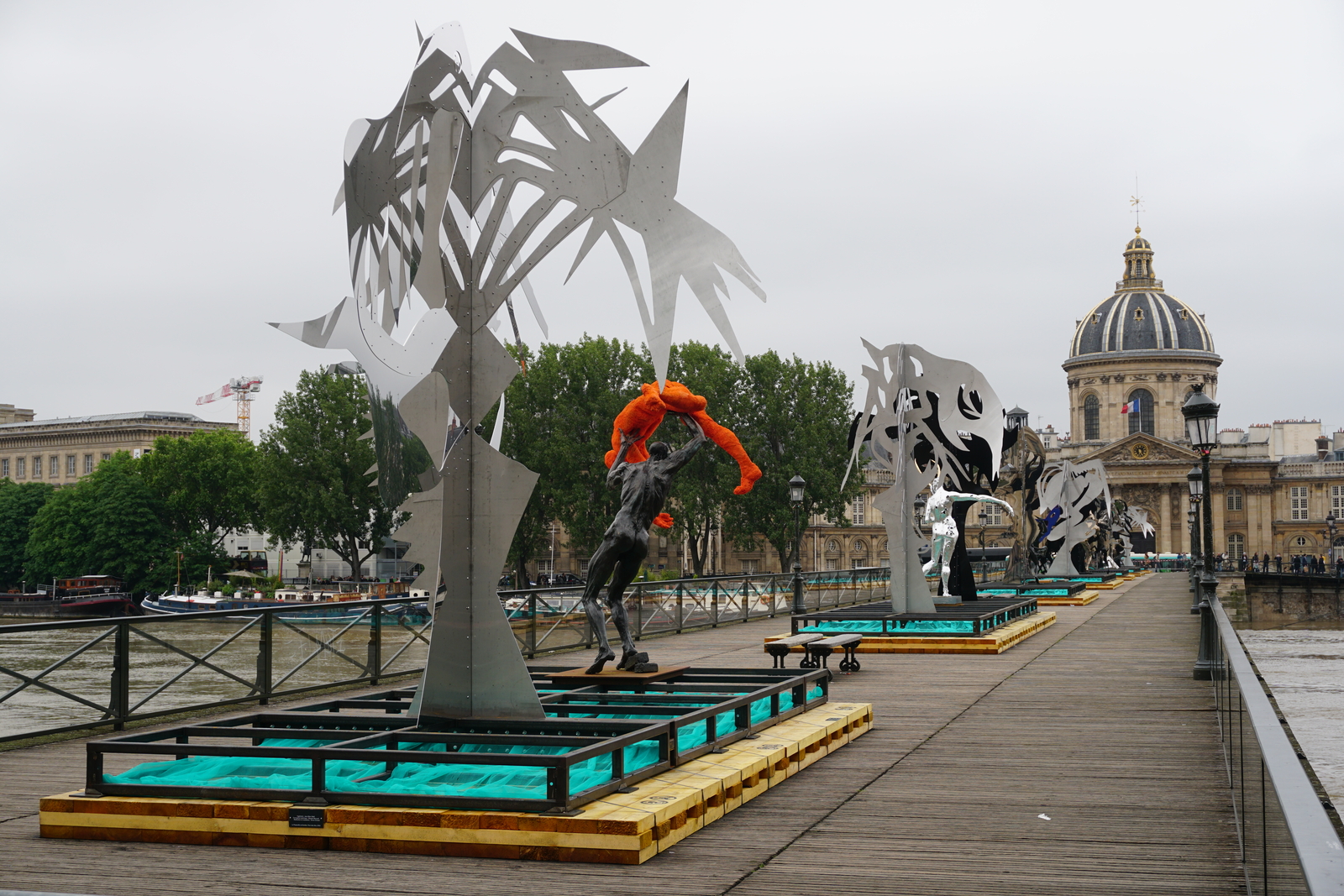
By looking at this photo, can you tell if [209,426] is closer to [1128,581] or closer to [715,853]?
[1128,581]

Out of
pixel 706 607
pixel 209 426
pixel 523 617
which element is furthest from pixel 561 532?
pixel 523 617

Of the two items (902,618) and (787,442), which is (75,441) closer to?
(787,442)

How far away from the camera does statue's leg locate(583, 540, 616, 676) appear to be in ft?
36.0

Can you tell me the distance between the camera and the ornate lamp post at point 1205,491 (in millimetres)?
15520

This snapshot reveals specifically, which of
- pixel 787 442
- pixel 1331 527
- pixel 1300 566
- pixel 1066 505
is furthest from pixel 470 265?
pixel 1331 527

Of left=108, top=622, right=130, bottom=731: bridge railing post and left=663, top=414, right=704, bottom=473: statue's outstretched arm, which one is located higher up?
left=663, top=414, right=704, bottom=473: statue's outstretched arm

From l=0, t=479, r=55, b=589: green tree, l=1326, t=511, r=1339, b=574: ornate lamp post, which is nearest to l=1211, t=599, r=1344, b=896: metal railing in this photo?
l=0, t=479, r=55, b=589: green tree

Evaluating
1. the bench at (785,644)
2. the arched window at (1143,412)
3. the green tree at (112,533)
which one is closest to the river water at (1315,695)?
the bench at (785,644)

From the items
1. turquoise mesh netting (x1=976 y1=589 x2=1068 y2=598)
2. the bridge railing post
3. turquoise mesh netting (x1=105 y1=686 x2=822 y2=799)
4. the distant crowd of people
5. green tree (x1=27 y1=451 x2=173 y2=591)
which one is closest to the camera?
turquoise mesh netting (x1=105 y1=686 x2=822 y2=799)

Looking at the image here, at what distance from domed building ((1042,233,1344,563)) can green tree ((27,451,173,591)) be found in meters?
71.8

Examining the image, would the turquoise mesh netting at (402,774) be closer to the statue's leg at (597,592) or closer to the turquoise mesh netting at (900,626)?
the statue's leg at (597,592)

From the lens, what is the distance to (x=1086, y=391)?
453 feet

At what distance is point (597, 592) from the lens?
11336 millimetres

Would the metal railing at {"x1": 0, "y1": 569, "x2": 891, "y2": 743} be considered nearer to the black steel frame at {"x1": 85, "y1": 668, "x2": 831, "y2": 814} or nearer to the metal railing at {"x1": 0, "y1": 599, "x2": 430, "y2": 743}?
the metal railing at {"x1": 0, "y1": 599, "x2": 430, "y2": 743}
